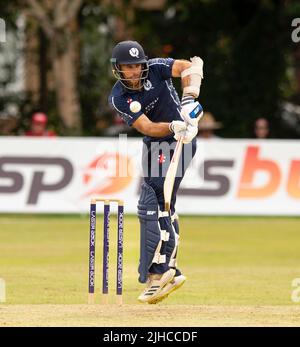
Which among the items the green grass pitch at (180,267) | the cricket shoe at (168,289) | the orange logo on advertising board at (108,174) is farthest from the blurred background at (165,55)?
the cricket shoe at (168,289)

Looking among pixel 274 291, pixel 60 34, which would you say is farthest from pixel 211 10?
pixel 274 291

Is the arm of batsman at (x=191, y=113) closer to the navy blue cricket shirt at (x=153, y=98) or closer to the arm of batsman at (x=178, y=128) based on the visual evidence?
the arm of batsman at (x=178, y=128)

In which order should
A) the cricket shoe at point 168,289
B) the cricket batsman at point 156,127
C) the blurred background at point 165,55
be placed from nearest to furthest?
1. the cricket batsman at point 156,127
2. the cricket shoe at point 168,289
3. the blurred background at point 165,55

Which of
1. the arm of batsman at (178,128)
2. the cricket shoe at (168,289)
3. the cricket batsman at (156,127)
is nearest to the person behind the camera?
the arm of batsman at (178,128)

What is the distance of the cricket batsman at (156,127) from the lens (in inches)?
308

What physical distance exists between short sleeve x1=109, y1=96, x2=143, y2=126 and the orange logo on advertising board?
297 inches

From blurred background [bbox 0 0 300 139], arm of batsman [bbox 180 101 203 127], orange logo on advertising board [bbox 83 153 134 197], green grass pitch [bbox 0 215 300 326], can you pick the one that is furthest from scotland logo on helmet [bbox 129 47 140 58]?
blurred background [bbox 0 0 300 139]

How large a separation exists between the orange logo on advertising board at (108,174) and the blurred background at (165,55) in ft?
11.9

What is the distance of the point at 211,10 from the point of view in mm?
21172

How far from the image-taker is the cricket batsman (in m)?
7.83

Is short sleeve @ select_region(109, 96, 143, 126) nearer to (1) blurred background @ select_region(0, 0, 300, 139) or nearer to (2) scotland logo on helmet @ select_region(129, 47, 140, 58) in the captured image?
(2) scotland logo on helmet @ select_region(129, 47, 140, 58)

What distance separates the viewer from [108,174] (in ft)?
51.3

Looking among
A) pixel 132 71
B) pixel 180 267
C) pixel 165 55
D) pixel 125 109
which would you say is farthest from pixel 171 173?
pixel 165 55

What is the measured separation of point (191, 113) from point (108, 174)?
7869 millimetres
